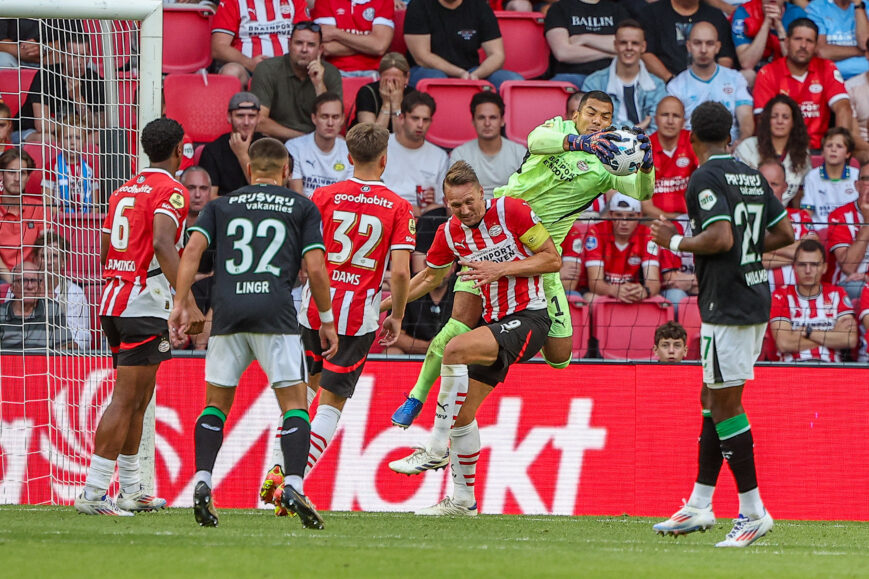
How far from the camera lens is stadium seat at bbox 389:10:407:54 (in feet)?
44.9

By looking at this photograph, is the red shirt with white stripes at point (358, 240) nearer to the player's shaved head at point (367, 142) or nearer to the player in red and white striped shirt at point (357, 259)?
the player in red and white striped shirt at point (357, 259)

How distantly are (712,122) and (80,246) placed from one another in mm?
4935

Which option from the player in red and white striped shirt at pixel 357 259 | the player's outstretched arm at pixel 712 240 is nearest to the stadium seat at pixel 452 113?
the player in red and white striped shirt at pixel 357 259

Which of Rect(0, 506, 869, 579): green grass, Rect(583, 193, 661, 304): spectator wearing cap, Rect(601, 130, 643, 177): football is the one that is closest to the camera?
Rect(0, 506, 869, 579): green grass

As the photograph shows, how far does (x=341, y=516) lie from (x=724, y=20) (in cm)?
804

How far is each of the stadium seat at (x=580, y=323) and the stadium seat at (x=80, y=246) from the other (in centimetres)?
394

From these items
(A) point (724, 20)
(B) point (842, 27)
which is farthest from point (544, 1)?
(B) point (842, 27)

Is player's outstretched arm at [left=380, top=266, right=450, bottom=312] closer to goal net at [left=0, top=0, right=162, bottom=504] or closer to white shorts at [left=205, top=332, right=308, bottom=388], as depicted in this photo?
white shorts at [left=205, top=332, right=308, bottom=388]

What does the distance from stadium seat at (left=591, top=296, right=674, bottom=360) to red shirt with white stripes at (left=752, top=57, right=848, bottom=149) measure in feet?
11.6

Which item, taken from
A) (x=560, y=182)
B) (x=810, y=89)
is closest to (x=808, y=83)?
(x=810, y=89)

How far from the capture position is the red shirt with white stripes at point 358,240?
782 centimetres

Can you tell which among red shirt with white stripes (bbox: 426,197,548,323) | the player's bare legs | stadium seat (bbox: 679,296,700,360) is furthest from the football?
stadium seat (bbox: 679,296,700,360)

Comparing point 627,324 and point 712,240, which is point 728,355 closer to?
point 712,240

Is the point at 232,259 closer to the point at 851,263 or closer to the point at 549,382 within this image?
the point at 549,382
